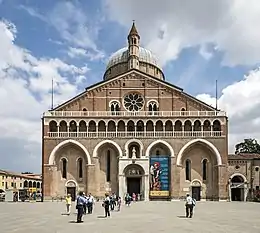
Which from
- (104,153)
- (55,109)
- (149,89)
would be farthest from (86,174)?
(149,89)

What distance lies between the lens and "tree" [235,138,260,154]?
300 ft

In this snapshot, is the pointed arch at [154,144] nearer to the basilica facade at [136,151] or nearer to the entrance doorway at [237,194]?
the basilica facade at [136,151]

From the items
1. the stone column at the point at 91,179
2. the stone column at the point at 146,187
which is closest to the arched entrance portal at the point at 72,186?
the stone column at the point at 91,179

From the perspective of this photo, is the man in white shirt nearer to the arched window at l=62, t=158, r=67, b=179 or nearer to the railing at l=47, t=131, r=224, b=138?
the railing at l=47, t=131, r=224, b=138

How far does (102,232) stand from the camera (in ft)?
58.2

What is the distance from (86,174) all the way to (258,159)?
74.2ft

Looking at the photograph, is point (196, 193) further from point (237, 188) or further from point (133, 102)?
point (133, 102)

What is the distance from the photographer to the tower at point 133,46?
6469cm

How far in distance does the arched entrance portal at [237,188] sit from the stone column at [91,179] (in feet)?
62.9

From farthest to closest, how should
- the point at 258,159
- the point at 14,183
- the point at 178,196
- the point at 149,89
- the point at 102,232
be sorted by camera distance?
the point at 14,183, the point at 258,159, the point at 149,89, the point at 178,196, the point at 102,232

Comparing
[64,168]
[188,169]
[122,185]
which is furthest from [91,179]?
[188,169]

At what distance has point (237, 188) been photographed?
62.0 meters

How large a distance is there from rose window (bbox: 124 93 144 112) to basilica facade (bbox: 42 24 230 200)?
742mm

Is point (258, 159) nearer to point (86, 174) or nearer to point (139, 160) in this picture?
point (139, 160)
